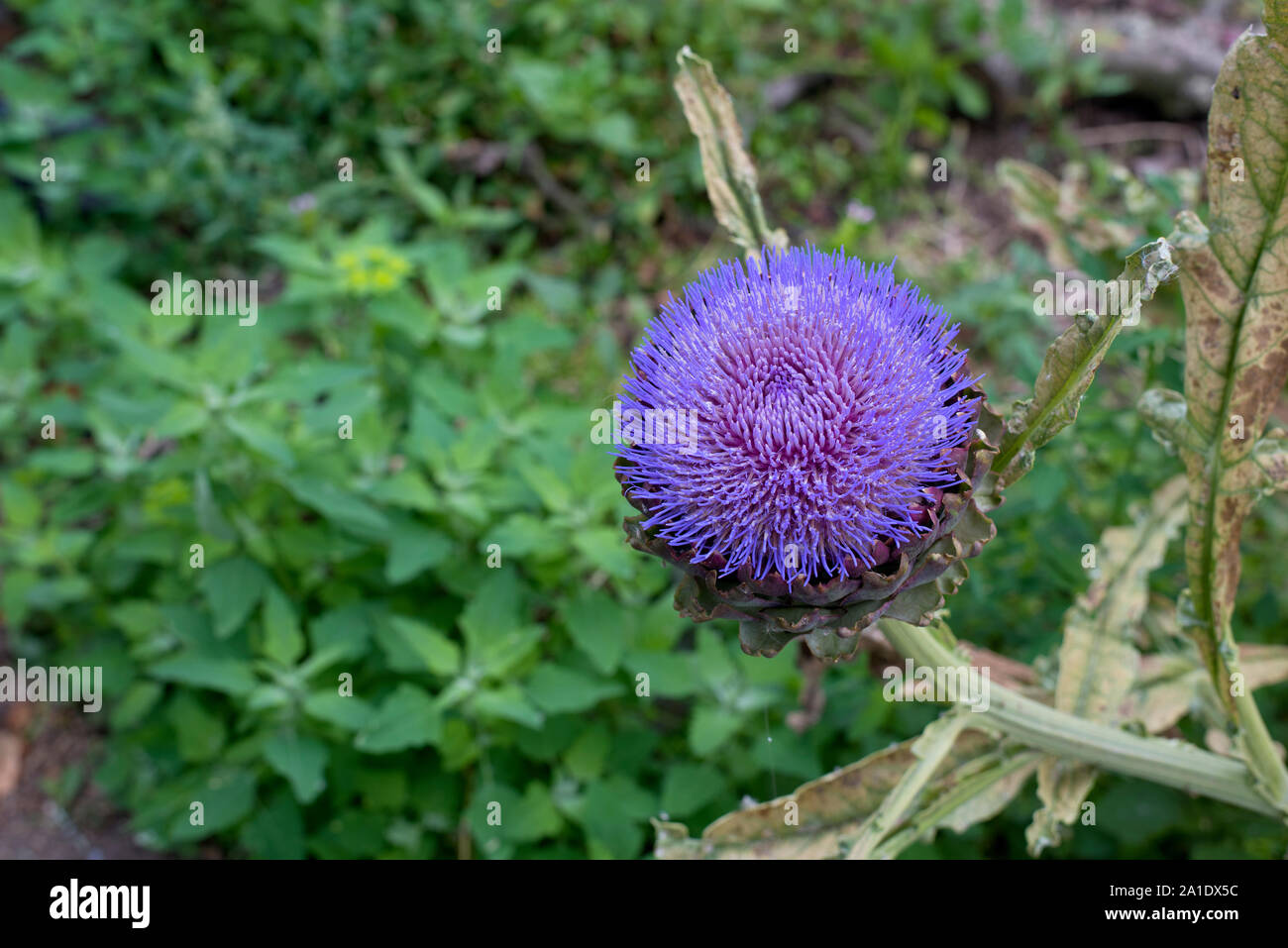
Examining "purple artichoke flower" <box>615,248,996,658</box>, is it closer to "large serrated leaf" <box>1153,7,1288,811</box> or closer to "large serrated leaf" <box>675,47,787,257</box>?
"large serrated leaf" <box>675,47,787,257</box>

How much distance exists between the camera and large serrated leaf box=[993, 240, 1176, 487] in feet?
4.53

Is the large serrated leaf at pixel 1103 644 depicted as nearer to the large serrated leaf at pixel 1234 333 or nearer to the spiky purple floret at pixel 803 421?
the large serrated leaf at pixel 1234 333

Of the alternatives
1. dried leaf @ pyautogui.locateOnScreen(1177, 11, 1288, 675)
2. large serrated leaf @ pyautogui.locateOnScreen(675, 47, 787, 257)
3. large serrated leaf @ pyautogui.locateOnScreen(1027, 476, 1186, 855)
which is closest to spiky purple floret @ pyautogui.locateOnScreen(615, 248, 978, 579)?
large serrated leaf @ pyautogui.locateOnScreen(675, 47, 787, 257)

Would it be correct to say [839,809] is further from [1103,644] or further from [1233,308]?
[1233,308]

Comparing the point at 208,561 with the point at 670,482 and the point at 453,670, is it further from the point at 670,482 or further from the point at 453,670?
the point at 670,482

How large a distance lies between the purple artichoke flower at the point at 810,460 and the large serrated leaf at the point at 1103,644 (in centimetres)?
56

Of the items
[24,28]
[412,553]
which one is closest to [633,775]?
[412,553]

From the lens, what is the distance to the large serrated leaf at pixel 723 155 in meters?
1.84

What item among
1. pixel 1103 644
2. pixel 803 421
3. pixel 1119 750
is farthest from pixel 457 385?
pixel 1119 750

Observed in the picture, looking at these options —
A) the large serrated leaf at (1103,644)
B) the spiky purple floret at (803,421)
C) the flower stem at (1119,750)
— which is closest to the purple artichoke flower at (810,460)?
the spiky purple floret at (803,421)

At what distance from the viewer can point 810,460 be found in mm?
1497

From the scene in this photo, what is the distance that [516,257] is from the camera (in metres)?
3.59

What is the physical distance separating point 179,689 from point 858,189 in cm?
266

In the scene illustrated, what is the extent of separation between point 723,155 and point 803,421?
62 centimetres
